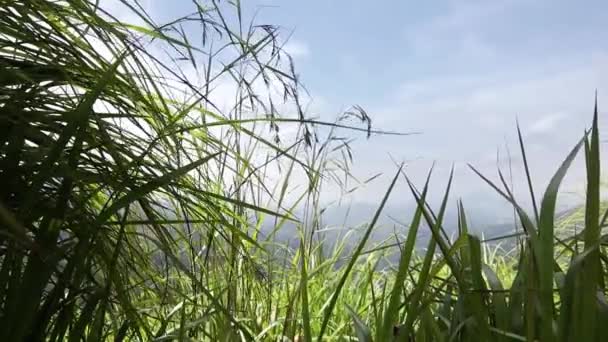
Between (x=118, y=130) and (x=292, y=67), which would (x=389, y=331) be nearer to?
(x=118, y=130)

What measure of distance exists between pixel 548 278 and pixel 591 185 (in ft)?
0.34

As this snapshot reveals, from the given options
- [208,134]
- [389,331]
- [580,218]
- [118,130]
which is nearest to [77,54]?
[118,130]

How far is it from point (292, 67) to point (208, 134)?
43cm

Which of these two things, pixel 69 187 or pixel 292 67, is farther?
pixel 292 67

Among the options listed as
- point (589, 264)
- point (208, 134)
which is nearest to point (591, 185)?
point (589, 264)

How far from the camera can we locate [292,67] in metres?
1.25

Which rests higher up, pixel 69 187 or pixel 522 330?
pixel 69 187

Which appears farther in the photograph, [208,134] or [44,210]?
[208,134]

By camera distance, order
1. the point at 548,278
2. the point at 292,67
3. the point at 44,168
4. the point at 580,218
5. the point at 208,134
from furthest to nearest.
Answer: the point at 580,218, the point at 292,67, the point at 208,134, the point at 548,278, the point at 44,168

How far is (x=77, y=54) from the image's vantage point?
2.27 ft

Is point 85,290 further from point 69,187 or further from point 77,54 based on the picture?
point 77,54

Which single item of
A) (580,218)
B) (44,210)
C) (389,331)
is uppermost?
(580,218)

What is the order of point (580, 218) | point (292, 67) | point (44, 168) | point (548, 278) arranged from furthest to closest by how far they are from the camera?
point (580, 218) < point (292, 67) < point (548, 278) < point (44, 168)

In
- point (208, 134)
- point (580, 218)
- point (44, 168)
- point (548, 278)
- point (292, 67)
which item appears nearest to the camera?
point (44, 168)
